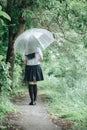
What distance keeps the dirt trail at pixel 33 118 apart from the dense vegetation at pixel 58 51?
305 mm

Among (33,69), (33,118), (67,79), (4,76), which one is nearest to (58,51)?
(67,79)

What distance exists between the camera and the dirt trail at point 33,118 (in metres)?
8.45

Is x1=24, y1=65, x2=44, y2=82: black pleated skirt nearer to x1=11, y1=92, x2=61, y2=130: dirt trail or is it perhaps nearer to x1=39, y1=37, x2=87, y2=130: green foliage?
x1=11, y1=92, x2=61, y2=130: dirt trail

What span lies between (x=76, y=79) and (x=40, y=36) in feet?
18.2

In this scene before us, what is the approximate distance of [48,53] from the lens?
17703 millimetres

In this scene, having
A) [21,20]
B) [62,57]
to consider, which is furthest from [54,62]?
[21,20]

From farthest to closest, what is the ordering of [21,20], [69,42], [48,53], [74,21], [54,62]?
[54,62] → [48,53] → [69,42] → [21,20] → [74,21]

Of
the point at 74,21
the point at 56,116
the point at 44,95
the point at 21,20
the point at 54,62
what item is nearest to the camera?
the point at 74,21

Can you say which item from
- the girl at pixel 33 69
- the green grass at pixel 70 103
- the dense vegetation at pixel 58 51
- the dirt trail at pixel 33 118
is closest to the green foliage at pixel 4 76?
the dense vegetation at pixel 58 51

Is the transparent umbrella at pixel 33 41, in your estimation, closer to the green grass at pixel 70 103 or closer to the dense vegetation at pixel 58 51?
the dense vegetation at pixel 58 51

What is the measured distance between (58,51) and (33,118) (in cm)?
752

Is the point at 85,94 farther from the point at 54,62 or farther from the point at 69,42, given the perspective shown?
the point at 54,62

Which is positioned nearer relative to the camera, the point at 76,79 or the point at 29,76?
the point at 29,76

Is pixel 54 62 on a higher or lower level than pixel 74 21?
lower
